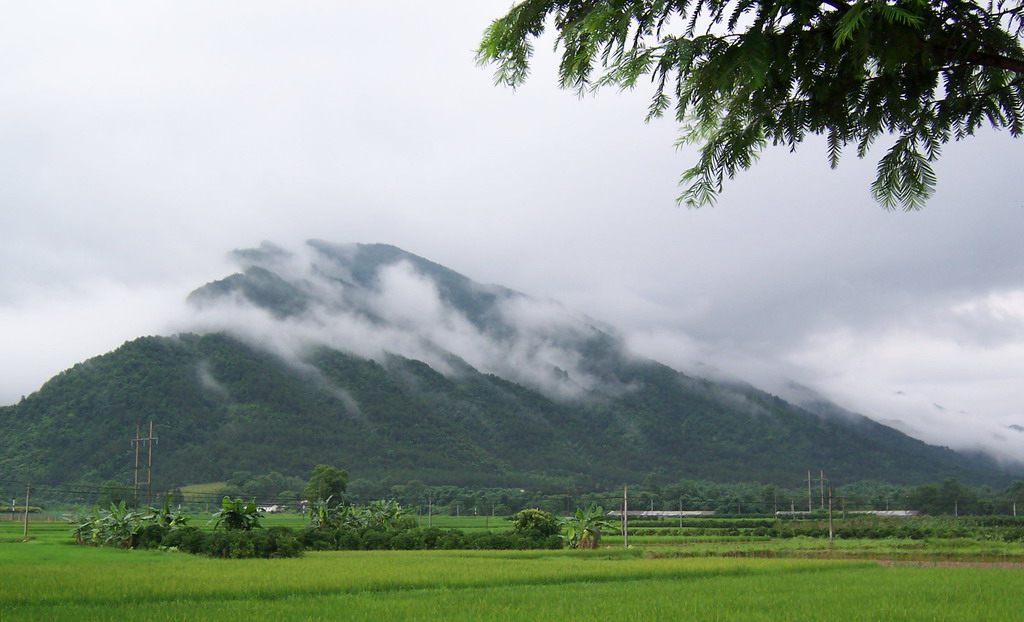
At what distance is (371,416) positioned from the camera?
131 m

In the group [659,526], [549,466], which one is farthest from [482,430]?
[659,526]

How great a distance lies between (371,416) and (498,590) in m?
115

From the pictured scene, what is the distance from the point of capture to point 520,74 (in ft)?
17.1

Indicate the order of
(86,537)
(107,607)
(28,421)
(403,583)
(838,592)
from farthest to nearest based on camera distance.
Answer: (28,421)
(86,537)
(403,583)
(838,592)
(107,607)

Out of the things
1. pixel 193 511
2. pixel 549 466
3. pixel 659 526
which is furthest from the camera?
pixel 549 466

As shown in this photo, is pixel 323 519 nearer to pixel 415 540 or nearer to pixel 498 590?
pixel 415 540

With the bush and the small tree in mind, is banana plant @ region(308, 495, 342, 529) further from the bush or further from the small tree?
the small tree

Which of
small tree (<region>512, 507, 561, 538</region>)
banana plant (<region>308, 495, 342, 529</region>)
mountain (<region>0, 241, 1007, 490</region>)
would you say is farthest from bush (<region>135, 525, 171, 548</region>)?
mountain (<region>0, 241, 1007, 490</region>)

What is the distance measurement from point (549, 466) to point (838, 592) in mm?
119477

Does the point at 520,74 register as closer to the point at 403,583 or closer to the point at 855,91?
the point at 855,91

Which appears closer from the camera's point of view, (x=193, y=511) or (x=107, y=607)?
(x=107, y=607)

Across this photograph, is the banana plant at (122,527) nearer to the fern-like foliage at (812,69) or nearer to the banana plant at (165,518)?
the banana plant at (165,518)

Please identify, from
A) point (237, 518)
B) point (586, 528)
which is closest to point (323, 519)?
point (237, 518)

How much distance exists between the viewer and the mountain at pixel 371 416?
319ft
